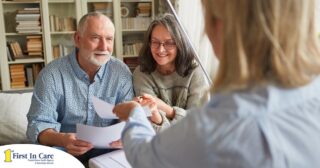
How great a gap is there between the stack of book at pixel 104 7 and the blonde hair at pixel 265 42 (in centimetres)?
326

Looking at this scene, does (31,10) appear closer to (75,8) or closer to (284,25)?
(75,8)

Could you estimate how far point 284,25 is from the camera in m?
0.59

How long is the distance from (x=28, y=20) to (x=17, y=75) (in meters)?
0.56

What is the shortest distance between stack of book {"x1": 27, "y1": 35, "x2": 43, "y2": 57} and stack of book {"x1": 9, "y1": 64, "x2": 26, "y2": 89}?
17 cm

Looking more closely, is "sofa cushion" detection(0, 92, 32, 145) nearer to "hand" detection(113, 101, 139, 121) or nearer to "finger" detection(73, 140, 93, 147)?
"finger" detection(73, 140, 93, 147)

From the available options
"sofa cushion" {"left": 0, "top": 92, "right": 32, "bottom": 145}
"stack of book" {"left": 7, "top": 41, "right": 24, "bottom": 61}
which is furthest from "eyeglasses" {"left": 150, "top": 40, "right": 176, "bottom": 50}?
"stack of book" {"left": 7, "top": 41, "right": 24, "bottom": 61}

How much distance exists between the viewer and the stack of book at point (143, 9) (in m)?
3.90

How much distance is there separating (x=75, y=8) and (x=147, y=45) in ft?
6.94

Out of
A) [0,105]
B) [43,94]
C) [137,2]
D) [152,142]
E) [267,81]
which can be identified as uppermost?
[137,2]

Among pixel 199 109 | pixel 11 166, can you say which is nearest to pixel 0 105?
pixel 11 166

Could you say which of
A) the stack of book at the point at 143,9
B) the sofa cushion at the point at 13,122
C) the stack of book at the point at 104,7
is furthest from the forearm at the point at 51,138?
the stack of book at the point at 143,9

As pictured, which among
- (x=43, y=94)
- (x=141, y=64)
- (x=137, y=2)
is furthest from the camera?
(x=137, y=2)

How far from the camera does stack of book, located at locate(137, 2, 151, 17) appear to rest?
390cm

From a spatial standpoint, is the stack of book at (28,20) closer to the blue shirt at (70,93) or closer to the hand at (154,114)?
the blue shirt at (70,93)
